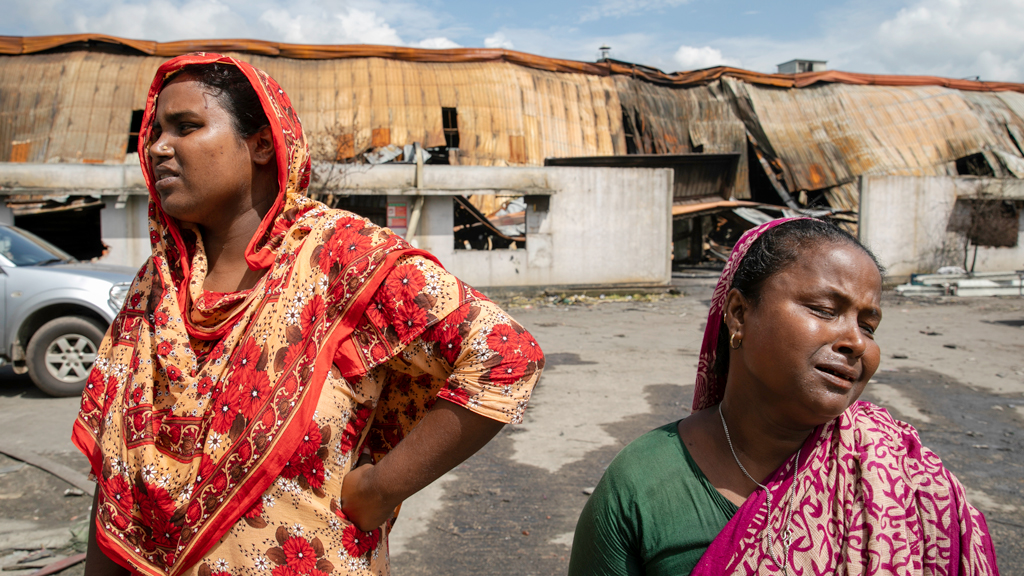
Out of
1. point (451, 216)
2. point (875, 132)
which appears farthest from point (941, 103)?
point (451, 216)

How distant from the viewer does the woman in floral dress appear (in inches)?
50.6

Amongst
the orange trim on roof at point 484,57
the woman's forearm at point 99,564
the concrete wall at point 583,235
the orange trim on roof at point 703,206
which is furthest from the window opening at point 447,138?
the woman's forearm at point 99,564

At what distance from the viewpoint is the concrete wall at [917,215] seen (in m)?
16.3

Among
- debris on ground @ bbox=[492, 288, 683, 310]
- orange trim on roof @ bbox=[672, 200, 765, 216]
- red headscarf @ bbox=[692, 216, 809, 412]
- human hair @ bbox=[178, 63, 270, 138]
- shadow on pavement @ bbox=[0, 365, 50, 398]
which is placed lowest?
debris on ground @ bbox=[492, 288, 683, 310]

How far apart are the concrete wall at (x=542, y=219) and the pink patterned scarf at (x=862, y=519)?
11733 mm

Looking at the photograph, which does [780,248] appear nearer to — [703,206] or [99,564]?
[99,564]

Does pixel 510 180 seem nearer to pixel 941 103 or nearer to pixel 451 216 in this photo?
pixel 451 216

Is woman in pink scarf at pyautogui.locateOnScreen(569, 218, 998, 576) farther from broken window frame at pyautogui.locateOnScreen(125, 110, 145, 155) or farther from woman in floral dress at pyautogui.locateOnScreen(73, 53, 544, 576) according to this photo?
broken window frame at pyautogui.locateOnScreen(125, 110, 145, 155)

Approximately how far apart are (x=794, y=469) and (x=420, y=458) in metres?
0.74

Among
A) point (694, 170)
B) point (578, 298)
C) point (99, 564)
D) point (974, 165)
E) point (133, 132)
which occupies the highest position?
point (133, 132)

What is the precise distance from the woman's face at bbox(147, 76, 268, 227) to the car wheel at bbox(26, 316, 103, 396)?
5794mm

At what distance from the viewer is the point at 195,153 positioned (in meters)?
1.42

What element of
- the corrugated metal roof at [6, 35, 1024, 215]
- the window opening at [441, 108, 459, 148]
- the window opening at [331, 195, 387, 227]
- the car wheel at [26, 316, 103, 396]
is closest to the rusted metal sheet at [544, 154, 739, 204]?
the corrugated metal roof at [6, 35, 1024, 215]

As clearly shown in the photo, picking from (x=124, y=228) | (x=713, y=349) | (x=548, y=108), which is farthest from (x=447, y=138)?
(x=713, y=349)
